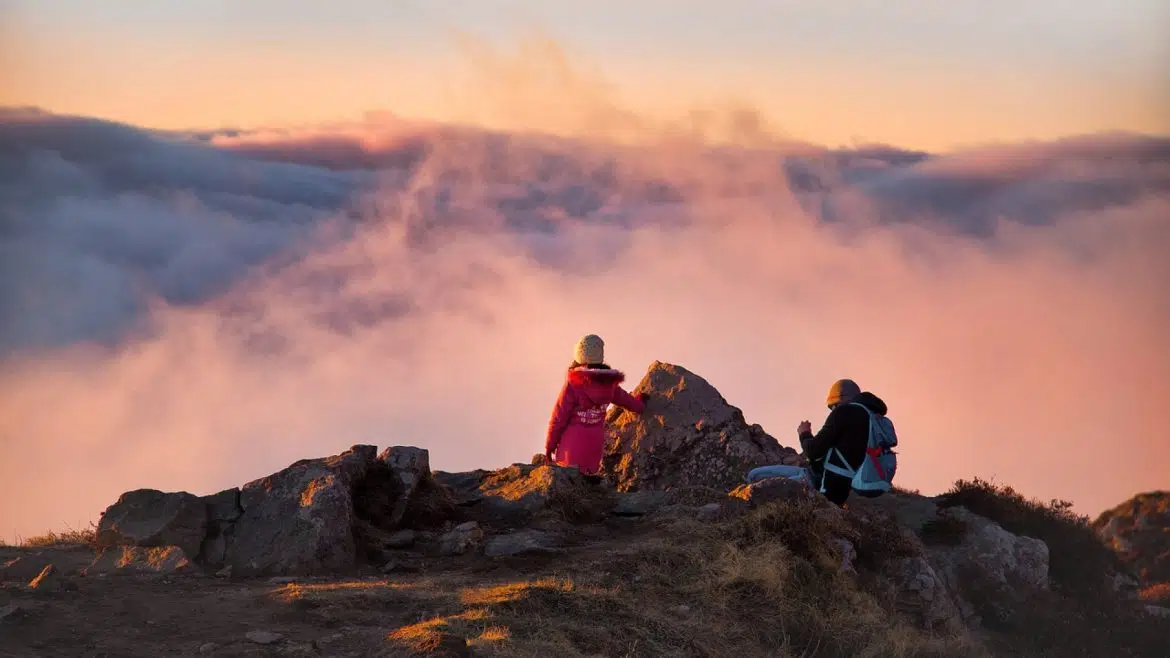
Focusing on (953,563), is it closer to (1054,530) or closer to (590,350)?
(1054,530)

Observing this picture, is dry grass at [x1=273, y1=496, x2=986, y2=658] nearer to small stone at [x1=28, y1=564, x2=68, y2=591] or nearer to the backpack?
the backpack

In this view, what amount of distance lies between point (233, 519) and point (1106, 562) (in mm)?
13085

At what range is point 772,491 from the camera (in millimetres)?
13922

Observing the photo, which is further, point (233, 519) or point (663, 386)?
point (663, 386)

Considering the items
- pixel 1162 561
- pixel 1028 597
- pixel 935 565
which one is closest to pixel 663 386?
pixel 935 565

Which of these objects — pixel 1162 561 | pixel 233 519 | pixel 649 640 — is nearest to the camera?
pixel 649 640

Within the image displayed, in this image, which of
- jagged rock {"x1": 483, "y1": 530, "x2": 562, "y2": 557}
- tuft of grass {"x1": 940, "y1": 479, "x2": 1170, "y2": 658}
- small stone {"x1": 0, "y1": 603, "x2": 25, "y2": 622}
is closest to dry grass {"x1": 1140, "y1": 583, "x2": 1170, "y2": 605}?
tuft of grass {"x1": 940, "y1": 479, "x2": 1170, "y2": 658}

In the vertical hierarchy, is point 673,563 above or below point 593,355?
below

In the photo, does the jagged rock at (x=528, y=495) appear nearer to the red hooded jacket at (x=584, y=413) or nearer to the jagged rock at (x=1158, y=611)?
the red hooded jacket at (x=584, y=413)

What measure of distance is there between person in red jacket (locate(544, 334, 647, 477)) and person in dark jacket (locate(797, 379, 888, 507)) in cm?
286

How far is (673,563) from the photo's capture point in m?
12.7

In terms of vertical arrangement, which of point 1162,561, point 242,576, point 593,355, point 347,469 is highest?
point 593,355

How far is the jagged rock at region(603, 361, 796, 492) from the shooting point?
1623cm

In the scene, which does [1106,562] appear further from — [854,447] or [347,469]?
[347,469]
